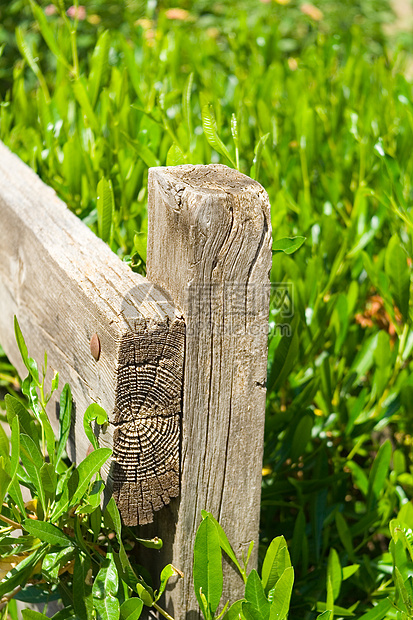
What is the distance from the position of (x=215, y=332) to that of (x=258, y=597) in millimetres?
437

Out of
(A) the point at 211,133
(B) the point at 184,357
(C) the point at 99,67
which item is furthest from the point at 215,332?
(C) the point at 99,67

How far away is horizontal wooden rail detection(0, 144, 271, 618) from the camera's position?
3.72 feet

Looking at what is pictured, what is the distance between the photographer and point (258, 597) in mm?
1104

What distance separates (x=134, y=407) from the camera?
1.18m

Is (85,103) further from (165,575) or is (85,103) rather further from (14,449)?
(165,575)

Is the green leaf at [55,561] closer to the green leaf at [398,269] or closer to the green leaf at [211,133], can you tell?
the green leaf at [211,133]

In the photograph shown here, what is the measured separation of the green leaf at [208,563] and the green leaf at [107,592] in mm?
143

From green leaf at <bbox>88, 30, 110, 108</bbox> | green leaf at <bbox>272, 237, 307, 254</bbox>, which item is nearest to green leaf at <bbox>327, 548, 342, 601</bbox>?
green leaf at <bbox>272, 237, 307, 254</bbox>

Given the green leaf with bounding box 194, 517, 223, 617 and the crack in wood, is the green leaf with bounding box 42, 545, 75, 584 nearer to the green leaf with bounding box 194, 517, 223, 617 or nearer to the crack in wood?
the crack in wood

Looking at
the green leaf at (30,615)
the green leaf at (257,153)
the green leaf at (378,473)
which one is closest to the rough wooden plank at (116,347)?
the green leaf at (30,615)

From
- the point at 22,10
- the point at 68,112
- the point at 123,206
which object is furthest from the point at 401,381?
the point at 22,10

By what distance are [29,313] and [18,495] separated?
58cm

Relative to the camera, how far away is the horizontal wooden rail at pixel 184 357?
1135 mm

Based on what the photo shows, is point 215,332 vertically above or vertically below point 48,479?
above
